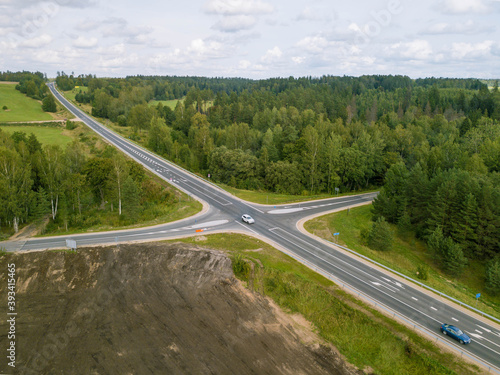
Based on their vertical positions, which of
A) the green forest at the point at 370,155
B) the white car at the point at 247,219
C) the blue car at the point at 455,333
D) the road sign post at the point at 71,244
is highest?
the green forest at the point at 370,155

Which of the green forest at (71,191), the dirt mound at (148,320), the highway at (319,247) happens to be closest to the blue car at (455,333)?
the highway at (319,247)

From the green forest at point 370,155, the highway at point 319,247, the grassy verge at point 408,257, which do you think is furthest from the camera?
the green forest at point 370,155

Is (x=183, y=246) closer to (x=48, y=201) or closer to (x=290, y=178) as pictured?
(x=48, y=201)

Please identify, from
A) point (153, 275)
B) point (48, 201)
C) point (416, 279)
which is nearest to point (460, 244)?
point (416, 279)

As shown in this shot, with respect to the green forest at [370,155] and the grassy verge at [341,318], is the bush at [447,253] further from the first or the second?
the grassy verge at [341,318]

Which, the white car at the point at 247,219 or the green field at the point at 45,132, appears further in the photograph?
the green field at the point at 45,132

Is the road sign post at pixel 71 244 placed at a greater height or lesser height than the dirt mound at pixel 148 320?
greater
